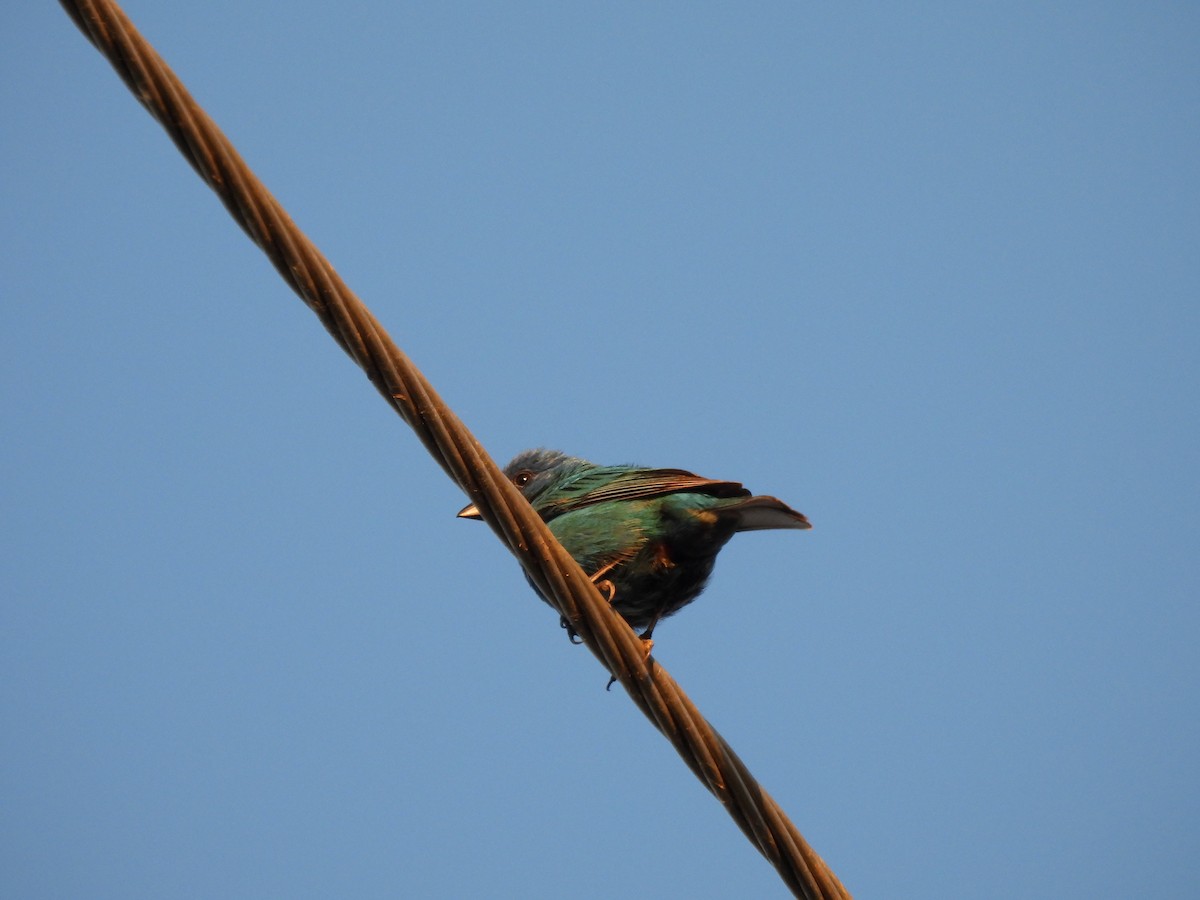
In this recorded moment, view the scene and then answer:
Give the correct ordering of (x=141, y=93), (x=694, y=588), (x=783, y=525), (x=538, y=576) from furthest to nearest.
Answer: (x=694, y=588), (x=783, y=525), (x=538, y=576), (x=141, y=93)

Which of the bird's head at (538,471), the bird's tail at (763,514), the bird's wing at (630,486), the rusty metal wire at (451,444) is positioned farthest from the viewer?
the bird's head at (538,471)

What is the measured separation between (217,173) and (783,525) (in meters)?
2.69

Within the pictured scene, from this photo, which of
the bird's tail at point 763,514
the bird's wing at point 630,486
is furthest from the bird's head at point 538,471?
the bird's tail at point 763,514

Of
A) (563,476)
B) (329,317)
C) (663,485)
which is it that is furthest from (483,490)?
(563,476)

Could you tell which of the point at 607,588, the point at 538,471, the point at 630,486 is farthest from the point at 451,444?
the point at 538,471

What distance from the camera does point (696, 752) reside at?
3.61 m

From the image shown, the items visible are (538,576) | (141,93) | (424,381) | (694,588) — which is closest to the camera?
(141,93)

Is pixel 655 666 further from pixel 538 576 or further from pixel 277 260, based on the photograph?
pixel 277 260

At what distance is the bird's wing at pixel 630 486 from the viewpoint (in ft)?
15.9

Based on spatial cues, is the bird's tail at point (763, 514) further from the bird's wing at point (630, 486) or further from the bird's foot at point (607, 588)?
the bird's foot at point (607, 588)

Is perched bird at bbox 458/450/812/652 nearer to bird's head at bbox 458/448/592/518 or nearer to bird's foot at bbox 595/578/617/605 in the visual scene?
bird's foot at bbox 595/578/617/605

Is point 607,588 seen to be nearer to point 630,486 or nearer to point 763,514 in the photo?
point 630,486

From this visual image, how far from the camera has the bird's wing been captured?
4.86 meters

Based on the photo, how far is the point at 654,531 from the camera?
197 inches
